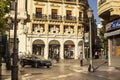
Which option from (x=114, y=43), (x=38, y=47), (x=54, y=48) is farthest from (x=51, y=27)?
(x=114, y=43)

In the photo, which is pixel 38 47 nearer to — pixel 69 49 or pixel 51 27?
pixel 51 27

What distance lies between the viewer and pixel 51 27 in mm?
58469

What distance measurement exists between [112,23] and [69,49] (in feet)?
101

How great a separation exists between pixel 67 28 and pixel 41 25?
17.6ft

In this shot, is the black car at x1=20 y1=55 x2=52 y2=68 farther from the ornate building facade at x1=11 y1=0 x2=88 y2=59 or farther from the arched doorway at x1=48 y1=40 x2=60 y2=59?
the arched doorway at x1=48 y1=40 x2=60 y2=59

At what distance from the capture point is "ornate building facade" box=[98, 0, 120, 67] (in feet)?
86.3

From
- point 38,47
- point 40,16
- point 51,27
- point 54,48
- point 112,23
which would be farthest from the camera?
point 54,48

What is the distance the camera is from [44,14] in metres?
57.9

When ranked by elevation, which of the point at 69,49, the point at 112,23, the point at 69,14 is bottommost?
the point at 69,49

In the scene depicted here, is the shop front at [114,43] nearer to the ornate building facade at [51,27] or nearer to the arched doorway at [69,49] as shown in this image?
the ornate building facade at [51,27]

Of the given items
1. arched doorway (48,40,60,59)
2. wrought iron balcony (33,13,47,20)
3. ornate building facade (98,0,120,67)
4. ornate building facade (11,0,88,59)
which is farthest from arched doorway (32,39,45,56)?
ornate building facade (98,0,120,67)

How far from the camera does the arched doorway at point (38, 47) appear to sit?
5675cm

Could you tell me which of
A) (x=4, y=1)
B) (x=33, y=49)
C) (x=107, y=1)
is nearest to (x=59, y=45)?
(x=33, y=49)

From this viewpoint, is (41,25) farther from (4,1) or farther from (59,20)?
(4,1)
